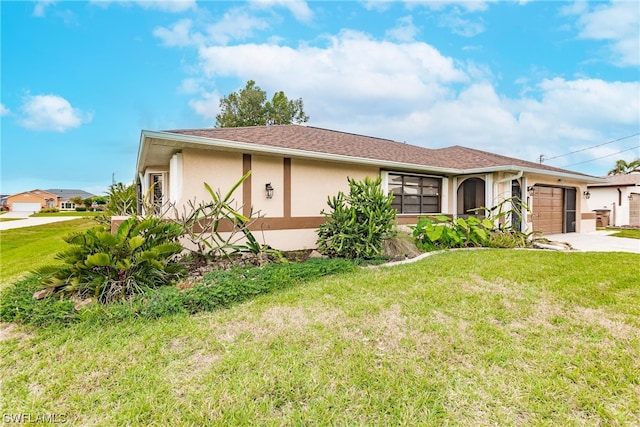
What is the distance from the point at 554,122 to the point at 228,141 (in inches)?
922

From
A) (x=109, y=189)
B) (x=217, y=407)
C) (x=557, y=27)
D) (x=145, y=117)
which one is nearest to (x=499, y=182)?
(x=557, y=27)

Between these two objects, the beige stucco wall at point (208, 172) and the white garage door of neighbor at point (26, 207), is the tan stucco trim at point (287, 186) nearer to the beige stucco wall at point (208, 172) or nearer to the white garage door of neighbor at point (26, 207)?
the beige stucco wall at point (208, 172)

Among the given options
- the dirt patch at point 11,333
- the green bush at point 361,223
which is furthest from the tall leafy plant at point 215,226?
the dirt patch at point 11,333

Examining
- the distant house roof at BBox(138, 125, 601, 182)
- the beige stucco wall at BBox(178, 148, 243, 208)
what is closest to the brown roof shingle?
the distant house roof at BBox(138, 125, 601, 182)

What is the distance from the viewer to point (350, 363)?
273 cm

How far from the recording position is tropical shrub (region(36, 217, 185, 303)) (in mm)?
4180

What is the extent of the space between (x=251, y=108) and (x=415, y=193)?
21902 millimetres

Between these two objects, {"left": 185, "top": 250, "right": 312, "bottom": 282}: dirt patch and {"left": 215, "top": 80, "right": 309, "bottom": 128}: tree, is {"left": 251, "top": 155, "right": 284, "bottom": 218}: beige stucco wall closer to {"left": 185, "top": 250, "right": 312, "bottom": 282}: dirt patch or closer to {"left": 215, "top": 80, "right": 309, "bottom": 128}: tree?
{"left": 185, "top": 250, "right": 312, "bottom": 282}: dirt patch

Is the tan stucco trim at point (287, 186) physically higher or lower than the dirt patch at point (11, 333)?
higher

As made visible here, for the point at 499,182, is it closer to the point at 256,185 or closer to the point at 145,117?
the point at 256,185

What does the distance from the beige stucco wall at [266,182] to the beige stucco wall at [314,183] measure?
0.35 m

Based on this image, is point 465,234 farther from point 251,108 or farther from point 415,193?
point 251,108

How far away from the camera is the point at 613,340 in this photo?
10.4 feet

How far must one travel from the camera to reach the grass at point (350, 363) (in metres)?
2.18
